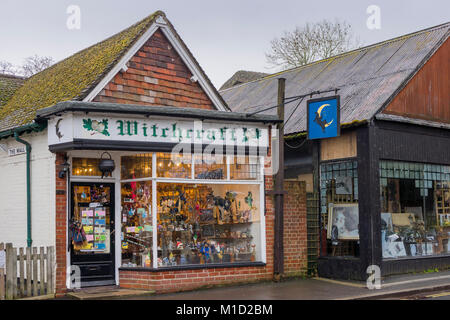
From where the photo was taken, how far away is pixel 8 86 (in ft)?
65.5

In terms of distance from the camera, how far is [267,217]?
49.1 ft

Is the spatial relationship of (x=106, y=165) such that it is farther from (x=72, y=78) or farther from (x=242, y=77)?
(x=242, y=77)

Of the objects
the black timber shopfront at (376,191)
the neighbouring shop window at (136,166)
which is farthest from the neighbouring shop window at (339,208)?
the neighbouring shop window at (136,166)

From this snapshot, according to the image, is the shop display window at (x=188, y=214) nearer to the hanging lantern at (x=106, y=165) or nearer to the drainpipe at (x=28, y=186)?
the hanging lantern at (x=106, y=165)

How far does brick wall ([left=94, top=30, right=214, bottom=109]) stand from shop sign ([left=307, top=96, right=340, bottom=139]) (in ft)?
11.0

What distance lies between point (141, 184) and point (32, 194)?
8.58ft

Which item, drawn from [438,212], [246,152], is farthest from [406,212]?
[246,152]

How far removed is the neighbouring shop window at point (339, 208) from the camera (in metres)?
15.3

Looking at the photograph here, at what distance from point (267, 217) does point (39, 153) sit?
5.79m

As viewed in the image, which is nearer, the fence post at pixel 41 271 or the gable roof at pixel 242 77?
the fence post at pixel 41 271

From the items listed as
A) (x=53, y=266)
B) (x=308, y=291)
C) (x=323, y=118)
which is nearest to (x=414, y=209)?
(x=323, y=118)

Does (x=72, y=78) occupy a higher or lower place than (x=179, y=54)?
lower

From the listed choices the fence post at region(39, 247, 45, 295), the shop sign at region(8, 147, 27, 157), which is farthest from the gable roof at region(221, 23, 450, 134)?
the fence post at region(39, 247, 45, 295)

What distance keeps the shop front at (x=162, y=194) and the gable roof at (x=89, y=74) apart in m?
1.66
